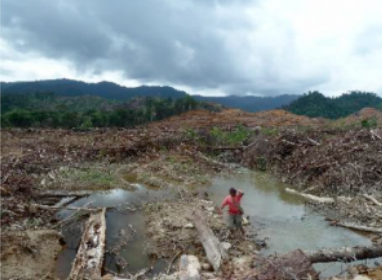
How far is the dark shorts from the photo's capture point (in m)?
8.36

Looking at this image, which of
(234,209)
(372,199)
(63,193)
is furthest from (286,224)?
(63,193)

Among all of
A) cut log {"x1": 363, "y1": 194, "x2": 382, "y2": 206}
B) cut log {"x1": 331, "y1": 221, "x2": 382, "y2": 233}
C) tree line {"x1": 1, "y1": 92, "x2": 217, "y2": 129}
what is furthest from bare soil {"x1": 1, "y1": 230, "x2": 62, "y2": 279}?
tree line {"x1": 1, "y1": 92, "x2": 217, "y2": 129}

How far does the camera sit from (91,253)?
22.9 feet

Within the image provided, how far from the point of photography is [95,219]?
28.5 feet

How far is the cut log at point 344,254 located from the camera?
6066 millimetres

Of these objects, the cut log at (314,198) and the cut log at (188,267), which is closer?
the cut log at (188,267)

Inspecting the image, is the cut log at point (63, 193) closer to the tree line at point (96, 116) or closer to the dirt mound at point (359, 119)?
the dirt mound at point (359, 119)

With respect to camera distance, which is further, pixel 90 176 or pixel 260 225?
pixel 90 176

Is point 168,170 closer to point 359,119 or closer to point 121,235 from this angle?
point 121,235

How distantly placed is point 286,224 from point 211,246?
303 centimetres

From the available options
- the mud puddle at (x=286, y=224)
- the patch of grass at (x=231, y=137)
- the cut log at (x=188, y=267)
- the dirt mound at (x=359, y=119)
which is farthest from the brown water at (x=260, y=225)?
the dirt mound at (x=359, y=119)

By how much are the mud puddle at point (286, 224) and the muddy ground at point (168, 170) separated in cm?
67

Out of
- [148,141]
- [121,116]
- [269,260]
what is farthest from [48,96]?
[269,260]

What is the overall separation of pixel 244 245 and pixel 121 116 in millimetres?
Result: 30795
